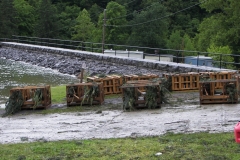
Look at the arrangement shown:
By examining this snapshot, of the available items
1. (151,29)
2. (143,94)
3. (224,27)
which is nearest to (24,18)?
(151,29)

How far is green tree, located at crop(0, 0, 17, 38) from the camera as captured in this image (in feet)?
226

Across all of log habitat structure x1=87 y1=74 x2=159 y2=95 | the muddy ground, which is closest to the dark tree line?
log habitat structure x1=87 y1=74 x2=159 y2=95

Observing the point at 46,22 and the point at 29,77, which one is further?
the point at 46,22

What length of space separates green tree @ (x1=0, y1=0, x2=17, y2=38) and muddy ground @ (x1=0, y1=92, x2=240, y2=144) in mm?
56545

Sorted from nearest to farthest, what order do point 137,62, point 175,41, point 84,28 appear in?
point 137,62 < point 175,41 < point 84,28

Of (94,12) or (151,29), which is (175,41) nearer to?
(151,29)

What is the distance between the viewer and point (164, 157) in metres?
7.57

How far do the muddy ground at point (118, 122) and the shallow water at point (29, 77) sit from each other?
9.46 metres

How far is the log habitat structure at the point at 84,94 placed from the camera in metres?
15.4

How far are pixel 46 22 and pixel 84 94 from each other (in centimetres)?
6558

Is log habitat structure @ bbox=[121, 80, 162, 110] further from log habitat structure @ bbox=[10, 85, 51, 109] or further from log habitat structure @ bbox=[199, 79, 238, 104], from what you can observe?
log habitat structure @ bbox=[10, 85, 51, 109]

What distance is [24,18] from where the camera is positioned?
84375 mm

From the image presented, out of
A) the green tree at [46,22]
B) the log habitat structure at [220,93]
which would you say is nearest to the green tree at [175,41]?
the green tree at [46,22]

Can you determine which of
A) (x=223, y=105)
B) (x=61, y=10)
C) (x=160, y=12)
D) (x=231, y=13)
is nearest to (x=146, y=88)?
(x=223, y=105)
